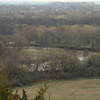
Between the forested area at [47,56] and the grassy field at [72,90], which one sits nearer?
the grassy field at [72,90]

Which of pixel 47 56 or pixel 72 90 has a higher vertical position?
pixel 47 56

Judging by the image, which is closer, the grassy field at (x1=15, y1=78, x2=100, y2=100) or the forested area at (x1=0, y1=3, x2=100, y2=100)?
the grassy field at (x1=15, y1=78, x2=100, y2=100)

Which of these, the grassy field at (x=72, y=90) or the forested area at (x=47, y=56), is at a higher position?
the forested area at (x=47, y=56)

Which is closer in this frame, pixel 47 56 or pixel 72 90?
pixel 72 90

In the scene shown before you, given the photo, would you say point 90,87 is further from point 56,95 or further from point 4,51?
point 4,51

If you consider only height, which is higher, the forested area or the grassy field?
the forested area

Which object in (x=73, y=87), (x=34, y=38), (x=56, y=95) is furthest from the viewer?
(x=34, y=38)

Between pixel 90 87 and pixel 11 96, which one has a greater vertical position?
pixel 11 96

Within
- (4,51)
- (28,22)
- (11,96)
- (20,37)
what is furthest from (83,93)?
(28,22)
